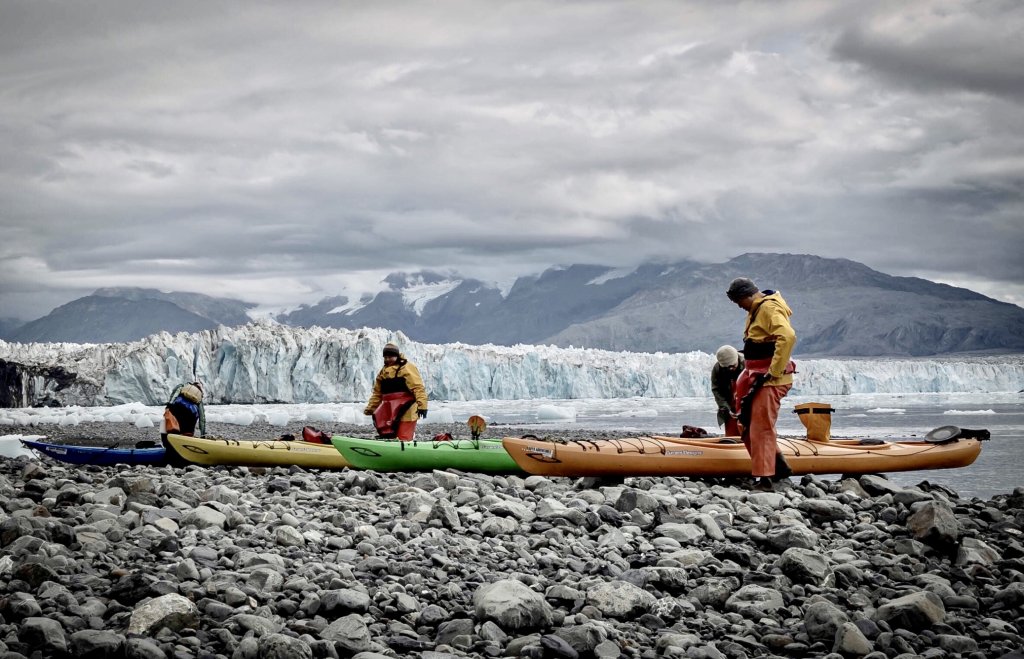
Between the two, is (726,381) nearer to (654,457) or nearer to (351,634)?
(654,457)

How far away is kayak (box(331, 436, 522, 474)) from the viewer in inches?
380

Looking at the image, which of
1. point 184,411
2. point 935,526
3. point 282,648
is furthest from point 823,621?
point 184,411

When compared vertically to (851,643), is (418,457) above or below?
above

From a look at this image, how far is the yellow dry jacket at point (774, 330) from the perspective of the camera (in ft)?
24.3

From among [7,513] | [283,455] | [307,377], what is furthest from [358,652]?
[307,377]

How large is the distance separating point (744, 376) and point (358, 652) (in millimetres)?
→ 4912

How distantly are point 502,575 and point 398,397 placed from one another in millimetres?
6358

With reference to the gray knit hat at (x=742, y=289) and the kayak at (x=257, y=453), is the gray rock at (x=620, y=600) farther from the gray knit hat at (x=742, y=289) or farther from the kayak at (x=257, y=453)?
the kayak at (x=257, y=453)

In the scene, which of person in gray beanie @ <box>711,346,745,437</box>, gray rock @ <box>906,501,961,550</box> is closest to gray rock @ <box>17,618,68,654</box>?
gray rock @ <box>906,501,961,550</box>

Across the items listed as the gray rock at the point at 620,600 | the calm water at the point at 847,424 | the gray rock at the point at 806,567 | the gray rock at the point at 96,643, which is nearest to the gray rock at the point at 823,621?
the gray rock at the point at 806,567

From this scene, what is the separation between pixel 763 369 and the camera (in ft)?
25.2

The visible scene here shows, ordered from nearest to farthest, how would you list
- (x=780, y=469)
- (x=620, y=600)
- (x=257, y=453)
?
(x=620, y=600) → (x=780, y=469) → (x=257, y=453)

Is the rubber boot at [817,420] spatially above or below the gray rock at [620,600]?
above

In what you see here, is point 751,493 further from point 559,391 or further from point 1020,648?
point 559,391
